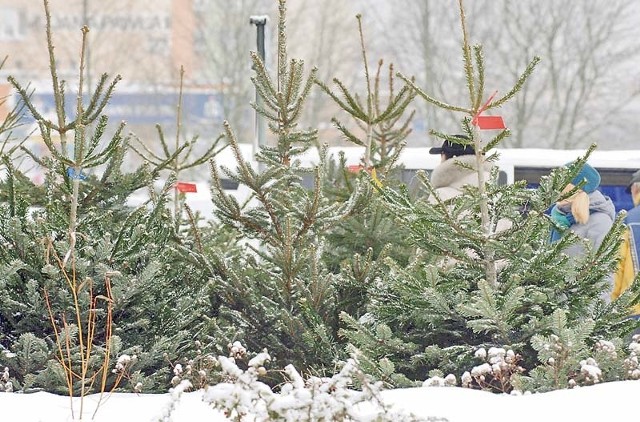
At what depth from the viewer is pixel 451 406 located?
4.23m

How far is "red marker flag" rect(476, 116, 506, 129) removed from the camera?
18.0 feet

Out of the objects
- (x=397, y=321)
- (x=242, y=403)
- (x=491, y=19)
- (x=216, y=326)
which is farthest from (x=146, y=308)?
(x=491, y=19)

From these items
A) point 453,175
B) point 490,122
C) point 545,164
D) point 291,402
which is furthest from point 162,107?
point 291,402

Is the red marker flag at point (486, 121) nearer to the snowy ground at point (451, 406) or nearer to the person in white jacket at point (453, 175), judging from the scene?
the snowy ground at point (451, 406)

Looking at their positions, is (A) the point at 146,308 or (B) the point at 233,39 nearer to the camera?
(A) the point at 146,308

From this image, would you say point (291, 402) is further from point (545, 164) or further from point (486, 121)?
point (545, 164)

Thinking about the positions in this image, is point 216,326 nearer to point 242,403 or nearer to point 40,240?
point 40,240

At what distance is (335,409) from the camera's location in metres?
3.58

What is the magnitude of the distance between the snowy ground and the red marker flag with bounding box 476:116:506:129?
4.65 feet

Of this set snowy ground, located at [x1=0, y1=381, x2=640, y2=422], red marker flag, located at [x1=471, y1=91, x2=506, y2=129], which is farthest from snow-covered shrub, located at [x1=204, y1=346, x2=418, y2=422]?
red marker flag, located at [x1=471, y1=91, x2=506, y2=129]

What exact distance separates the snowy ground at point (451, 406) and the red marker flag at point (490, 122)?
142cm

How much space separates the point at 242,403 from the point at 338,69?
37.7 meters

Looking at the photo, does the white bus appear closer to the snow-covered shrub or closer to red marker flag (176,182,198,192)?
red marker flag (176,182,198,192)

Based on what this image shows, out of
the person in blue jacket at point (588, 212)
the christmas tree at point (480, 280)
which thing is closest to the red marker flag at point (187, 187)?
the person in blue jacket at point (588, 212)
